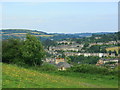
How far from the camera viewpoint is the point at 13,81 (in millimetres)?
10008

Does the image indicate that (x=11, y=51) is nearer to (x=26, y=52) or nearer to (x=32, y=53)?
(x=26, y=52)

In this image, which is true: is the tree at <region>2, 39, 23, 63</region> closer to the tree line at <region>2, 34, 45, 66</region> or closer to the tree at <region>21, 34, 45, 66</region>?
the tree line at <region>2, 34, 45, 66</region>

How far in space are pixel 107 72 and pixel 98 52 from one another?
8014 cm

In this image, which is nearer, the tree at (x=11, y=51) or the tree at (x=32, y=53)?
the tree at (x=32, y=53)

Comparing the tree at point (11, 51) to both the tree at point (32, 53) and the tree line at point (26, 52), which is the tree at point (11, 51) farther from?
the tree at point (32, 53)

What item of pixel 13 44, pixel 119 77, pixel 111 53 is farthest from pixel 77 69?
pixel 111 53

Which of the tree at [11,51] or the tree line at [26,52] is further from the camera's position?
the tree at [11,51]

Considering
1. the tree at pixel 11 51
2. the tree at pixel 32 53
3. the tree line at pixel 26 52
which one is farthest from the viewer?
the tree at pixel 11 51

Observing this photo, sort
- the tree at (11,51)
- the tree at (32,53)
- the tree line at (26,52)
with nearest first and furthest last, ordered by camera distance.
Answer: the tree at (32,53)
the tree line at (26,52)
the tree at (11,51)

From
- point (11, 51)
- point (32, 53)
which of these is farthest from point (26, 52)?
point (11, 51)

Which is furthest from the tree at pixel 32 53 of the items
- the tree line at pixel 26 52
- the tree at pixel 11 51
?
the tree at pixel 11 51

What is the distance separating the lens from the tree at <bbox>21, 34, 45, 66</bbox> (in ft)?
75.6

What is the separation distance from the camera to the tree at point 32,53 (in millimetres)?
23038

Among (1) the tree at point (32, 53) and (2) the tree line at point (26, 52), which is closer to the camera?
(1) the tree at point (32, 53)
